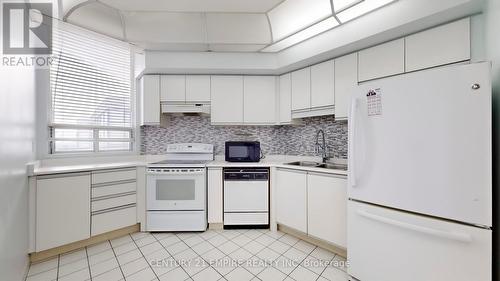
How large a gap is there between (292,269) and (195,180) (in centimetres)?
148

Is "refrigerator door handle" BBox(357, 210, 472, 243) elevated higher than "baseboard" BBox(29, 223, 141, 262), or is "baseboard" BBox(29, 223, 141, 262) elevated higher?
"refrigerator door handle" BBox(357, 210, 472, 243)

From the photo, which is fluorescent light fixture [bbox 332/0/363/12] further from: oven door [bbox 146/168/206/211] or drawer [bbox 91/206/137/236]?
drawer [bbox 91/206/137/236]

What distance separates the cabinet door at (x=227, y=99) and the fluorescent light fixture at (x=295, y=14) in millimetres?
916

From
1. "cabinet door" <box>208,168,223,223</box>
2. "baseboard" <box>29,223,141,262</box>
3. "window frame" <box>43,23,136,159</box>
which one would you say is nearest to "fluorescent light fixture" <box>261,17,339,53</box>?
"cabinet door" <box>208,168,223,223</box>

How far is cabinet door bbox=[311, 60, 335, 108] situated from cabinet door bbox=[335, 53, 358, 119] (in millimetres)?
60

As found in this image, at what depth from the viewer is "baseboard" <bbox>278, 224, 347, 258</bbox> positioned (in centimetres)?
202

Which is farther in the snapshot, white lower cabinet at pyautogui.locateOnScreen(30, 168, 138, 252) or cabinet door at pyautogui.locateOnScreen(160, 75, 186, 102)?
cabinet door at pyautogui.locateOnScreen(160, 75, 186, 102)

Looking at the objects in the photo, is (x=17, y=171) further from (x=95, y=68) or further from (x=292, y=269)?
(x=292, y=269)

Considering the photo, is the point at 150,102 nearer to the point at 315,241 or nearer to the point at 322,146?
→ the point at 322,146

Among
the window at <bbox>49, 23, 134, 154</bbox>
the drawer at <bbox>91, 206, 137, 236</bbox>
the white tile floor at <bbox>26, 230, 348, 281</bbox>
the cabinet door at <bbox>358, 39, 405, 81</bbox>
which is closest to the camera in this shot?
the white tile floor at <bbox>26, 230, 348, 281</bbox>

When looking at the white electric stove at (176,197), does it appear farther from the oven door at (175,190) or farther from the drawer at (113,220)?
the drawer at (113,220)

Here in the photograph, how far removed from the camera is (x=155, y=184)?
250cm

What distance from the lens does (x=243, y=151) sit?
286 cm

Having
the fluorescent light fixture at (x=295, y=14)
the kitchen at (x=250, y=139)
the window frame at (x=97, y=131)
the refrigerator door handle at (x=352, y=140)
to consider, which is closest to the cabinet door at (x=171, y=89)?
the kitchen at (x=250, y=139)
